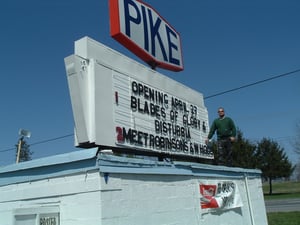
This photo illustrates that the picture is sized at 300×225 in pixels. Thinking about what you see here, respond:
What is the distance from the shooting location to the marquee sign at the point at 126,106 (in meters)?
4.74

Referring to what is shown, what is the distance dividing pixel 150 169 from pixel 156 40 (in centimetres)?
283

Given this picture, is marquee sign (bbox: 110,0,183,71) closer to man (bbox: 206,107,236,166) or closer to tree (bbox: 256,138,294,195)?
man (bbox: 206,107,236,166)

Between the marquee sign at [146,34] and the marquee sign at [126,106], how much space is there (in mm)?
401

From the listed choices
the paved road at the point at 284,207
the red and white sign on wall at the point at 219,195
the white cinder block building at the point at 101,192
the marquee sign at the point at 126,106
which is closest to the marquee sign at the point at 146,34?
the marquee sign at the point at 126,106

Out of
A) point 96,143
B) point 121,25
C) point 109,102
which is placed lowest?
point 96,143

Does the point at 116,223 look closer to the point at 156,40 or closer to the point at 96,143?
the point at 96,143

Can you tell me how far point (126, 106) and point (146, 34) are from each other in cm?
175

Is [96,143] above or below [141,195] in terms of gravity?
above

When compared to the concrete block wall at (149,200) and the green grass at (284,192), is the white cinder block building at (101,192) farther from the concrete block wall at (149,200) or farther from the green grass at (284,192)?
the green grass at (284,192)

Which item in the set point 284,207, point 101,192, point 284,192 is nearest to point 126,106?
point 101,192

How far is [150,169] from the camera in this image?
5020 mm

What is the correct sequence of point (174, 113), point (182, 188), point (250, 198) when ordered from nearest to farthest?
point (182, 188)
point (174, 113)
point (250, 198)

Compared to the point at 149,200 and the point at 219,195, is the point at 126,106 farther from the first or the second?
the point at 219,195

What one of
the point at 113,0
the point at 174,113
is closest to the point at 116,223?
the point at 174,113
